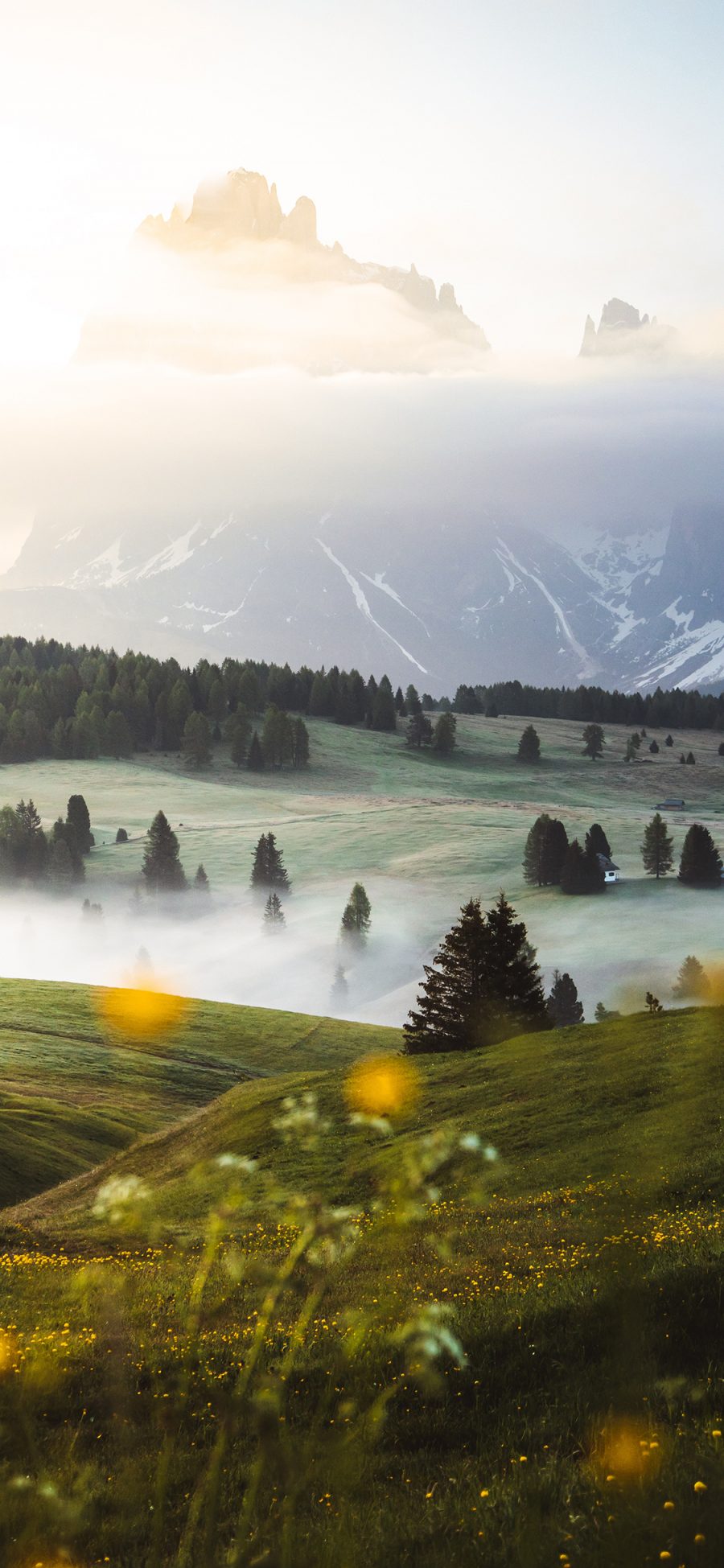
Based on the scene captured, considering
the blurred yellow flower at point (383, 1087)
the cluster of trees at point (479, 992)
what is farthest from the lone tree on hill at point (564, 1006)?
the blurred yellow flower at point (383, 1087)

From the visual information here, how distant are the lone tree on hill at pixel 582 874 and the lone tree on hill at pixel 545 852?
4.98 m

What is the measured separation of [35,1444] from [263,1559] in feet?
14.0

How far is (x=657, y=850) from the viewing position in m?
195

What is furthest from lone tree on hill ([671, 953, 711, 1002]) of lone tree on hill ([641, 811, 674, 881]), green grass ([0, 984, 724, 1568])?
green grass ([0, 984, 724, 1568])

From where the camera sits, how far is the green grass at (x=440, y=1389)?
872 cm

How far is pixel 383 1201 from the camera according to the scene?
30.1 m

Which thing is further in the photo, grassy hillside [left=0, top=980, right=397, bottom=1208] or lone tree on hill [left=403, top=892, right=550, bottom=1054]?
lone tree on hill [left=403, top=892, right=550, bottom=1054]

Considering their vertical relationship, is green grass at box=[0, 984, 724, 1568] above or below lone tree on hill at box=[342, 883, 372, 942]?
above

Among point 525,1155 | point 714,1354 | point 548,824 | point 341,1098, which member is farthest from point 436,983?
point 548,824

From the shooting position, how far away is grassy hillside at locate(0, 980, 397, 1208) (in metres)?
50.7

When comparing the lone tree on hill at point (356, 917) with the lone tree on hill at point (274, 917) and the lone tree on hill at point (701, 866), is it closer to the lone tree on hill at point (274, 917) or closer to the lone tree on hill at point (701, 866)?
the lone tree on hill at point (274, 917)

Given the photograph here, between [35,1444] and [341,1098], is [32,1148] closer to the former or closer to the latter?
[341,1098]

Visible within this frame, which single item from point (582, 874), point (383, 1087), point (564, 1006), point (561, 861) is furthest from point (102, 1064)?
point (561, 861)

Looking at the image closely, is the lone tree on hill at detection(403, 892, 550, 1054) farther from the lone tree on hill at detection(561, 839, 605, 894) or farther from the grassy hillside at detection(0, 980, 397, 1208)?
the lone tree on hill at detection(561, 839, 605, 894)
